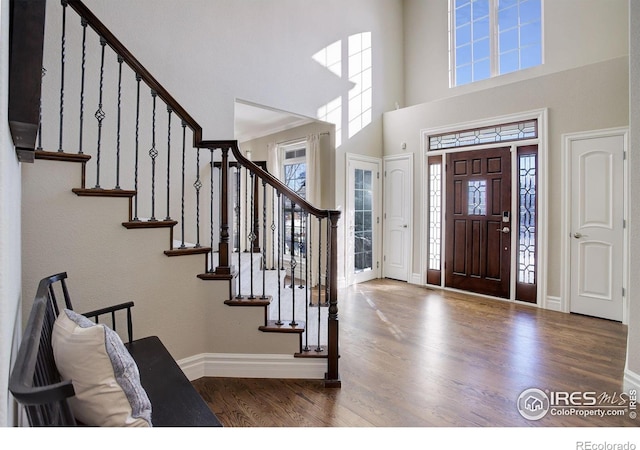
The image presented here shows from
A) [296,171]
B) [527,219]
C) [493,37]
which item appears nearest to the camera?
[527,219]

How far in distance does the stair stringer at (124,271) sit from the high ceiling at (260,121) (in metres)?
3.26

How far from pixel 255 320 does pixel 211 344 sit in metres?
0.37

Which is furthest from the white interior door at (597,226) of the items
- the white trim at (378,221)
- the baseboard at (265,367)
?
the baseboard at (265,367)

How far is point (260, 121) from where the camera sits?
18.9ft

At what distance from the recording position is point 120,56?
1.99 metres

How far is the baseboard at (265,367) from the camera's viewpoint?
2.36m

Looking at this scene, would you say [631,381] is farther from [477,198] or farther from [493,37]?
[493,37]

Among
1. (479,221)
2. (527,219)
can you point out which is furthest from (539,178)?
(479,221)

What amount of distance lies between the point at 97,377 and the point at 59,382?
125 mm

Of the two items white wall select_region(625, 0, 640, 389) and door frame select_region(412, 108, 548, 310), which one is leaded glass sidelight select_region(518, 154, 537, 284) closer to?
door frame select_region(412, 108, 548, 310)

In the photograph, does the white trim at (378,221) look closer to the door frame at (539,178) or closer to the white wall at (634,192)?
the door frame at (539,178)

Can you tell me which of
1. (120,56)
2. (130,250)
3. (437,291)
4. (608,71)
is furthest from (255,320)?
(608,71)

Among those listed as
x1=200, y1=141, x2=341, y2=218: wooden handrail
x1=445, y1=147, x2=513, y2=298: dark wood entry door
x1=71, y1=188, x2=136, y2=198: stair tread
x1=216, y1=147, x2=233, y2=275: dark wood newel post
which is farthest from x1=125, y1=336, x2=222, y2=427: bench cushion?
x1=445, y1=147, x2=513, y2=298: dark wood entry door
